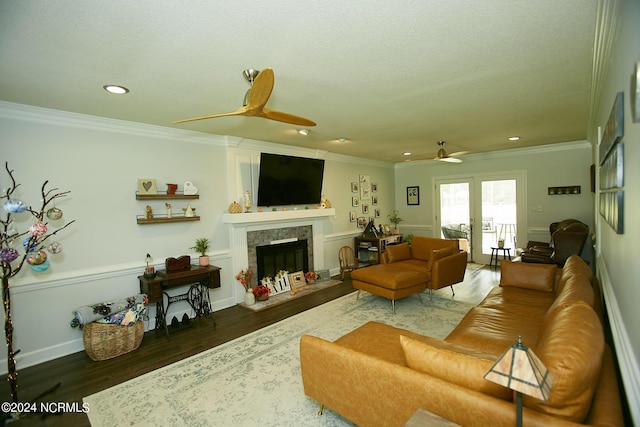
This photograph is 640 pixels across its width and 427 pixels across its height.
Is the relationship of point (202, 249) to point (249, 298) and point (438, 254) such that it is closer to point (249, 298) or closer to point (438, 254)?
point (249, 298)

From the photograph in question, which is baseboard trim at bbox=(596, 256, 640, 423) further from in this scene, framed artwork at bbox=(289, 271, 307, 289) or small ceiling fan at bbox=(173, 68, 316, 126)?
framed artwork at bbox=(289, 271, 307, 289)

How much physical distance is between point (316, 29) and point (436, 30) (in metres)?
0.71

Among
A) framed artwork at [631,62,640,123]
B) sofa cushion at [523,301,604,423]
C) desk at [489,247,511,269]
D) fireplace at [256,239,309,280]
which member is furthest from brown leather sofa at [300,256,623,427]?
desk at [489,247,511,269]

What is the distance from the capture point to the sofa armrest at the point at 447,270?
438 centimetres

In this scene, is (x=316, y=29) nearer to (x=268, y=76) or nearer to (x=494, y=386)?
(x=268, y=76)

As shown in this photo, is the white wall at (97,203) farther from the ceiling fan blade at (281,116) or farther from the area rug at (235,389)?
the ceiling fan blade at (281,116)

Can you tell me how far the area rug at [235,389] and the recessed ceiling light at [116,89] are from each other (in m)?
2.53

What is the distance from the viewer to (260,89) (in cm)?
199

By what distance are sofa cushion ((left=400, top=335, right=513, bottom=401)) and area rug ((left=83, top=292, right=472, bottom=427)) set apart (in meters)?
0.95

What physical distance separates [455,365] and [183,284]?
329 cm

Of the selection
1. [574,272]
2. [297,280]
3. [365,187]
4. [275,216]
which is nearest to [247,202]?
[275,216]

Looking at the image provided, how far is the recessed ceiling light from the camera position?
2520mm

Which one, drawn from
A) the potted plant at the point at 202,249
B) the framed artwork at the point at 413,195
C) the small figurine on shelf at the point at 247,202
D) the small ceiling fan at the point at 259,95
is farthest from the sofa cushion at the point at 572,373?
the framed artwork at the point at 413,195

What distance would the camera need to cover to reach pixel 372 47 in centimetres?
199
